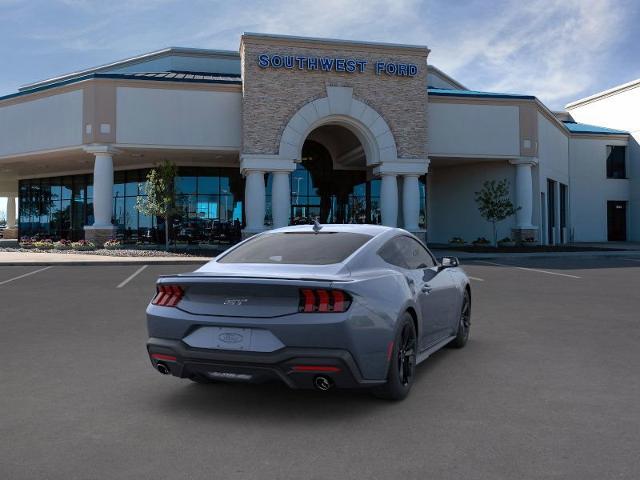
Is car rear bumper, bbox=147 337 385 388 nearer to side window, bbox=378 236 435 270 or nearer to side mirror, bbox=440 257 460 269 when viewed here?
side window, bbox=378 236 435 270

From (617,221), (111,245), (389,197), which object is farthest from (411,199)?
(617,221)

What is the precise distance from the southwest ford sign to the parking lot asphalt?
20.9 meters

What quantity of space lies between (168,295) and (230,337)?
0.74 meters

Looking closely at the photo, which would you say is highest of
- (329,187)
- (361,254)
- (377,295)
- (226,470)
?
(329,187)

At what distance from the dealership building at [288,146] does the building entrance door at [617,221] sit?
2.04m

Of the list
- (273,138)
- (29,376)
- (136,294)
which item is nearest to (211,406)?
(29,376)

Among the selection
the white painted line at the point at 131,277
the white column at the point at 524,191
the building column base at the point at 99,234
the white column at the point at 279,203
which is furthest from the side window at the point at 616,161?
the white painted line at the point at 131,277

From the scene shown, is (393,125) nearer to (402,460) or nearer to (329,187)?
(329,187)

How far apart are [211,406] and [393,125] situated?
81.8 feet

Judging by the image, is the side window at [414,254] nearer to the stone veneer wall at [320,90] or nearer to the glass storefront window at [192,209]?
the stone veneer wall at [320,90]

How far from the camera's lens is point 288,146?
27328 millimetres

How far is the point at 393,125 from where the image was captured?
1117 inches

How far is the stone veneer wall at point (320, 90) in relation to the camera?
27.0 meters

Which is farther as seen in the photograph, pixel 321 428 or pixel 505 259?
pixel 505 259
